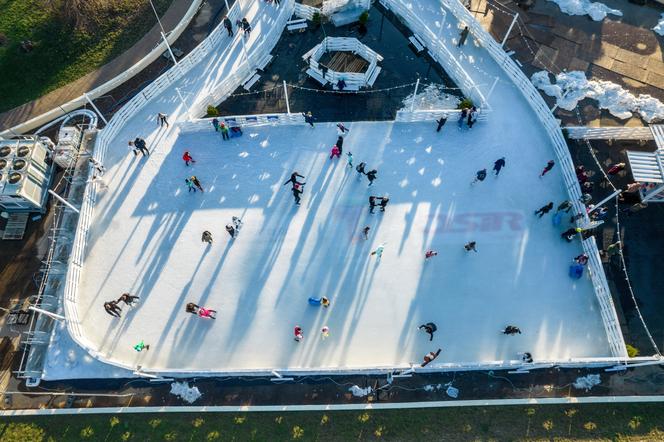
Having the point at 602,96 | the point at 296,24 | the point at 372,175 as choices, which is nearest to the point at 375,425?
the point at 372,175

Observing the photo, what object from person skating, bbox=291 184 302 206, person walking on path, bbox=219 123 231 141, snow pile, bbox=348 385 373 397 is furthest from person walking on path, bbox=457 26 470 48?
snow pile, bbox=348 385 373 397

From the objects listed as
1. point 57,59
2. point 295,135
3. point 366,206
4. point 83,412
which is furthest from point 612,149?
point 57,59

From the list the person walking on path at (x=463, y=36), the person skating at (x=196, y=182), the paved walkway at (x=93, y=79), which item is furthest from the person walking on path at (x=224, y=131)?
the person walking on path at (x=463, y=36)

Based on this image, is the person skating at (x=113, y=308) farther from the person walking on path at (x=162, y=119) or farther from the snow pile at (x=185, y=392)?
the person walking on path at (x=162, y=119)

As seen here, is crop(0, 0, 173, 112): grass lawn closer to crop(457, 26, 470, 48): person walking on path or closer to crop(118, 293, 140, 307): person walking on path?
crop(118, 293, 140, 307): person walking on path

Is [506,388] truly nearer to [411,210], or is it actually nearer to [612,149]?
[411,210]

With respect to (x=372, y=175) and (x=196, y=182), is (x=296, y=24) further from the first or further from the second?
(x=196, y=182)
